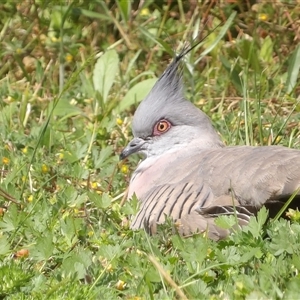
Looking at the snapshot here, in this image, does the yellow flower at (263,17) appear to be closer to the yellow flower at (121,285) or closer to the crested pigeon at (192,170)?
the crested pigeon at (192,170)

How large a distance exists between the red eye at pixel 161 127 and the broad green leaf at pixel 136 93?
950 millimetres

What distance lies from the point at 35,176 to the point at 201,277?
189 centimetres

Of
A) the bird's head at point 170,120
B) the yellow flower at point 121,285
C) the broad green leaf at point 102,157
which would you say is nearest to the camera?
the yellow flower at point 121,285

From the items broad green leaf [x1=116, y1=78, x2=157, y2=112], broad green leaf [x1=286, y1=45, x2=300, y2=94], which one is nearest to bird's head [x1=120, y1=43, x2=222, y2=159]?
broad green leaf [x1=116, y1=78, x2=157, y2=112]

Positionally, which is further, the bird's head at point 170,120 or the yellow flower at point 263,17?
the yellow flower at point 263,17

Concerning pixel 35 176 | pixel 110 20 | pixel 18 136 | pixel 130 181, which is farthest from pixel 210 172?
pixel 110 20

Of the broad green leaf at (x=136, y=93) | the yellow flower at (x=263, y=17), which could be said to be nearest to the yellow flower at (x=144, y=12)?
the yellow flower at (x=263, y=17)

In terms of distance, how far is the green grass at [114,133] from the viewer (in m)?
3.72

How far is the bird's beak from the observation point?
529cm

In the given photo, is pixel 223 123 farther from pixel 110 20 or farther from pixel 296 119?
pixel 110 20

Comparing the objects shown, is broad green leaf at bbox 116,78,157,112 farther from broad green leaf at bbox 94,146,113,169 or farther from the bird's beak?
the bird's beak

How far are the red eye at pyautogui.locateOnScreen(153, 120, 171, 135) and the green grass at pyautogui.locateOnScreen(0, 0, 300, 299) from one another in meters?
0.36

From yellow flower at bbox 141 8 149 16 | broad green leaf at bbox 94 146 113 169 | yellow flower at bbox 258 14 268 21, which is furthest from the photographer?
yellow flower at bbox 141 8 149 16

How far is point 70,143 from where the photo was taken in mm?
5770
